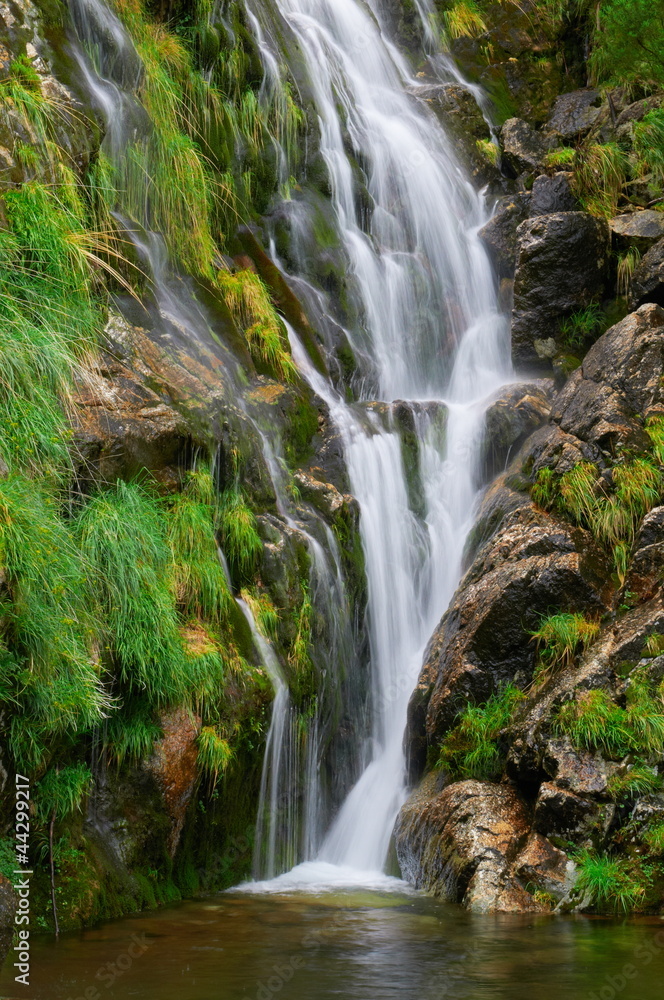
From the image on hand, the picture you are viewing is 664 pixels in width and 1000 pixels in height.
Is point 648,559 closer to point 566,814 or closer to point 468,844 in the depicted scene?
point 566,814

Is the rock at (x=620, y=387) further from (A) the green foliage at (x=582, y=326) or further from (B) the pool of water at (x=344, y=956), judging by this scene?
(B) the pool of water at (x=344, y=956)

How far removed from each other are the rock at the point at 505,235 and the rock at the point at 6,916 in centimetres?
1001

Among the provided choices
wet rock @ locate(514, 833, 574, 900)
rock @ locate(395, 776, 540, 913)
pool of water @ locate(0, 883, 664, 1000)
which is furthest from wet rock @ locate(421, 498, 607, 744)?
pool of water @ locate(0, 883, 664, 1000)

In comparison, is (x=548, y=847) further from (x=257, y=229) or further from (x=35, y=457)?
(x=257, y=229)

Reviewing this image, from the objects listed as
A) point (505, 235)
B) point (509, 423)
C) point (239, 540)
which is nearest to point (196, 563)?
point (239, 540)

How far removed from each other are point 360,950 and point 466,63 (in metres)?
15.1

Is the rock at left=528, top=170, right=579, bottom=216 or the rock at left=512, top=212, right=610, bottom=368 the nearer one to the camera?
the rock at left=512, top=212, right=610, bottom=368

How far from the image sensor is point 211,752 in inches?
239

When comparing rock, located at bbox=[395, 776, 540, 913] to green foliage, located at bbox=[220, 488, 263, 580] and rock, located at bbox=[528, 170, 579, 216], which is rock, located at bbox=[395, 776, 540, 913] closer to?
green foliage, located at bbox=[220, 488, 263, 580]

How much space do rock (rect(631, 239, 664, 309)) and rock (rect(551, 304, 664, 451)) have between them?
0.45m

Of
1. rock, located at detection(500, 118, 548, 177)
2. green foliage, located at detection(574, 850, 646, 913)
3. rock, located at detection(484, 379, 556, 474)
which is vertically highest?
rock, located at detection(500, 118, 548, 177)

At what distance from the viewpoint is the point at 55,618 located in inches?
187

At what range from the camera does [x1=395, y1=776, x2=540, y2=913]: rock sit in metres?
5.91

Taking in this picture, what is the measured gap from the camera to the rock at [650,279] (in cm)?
931
